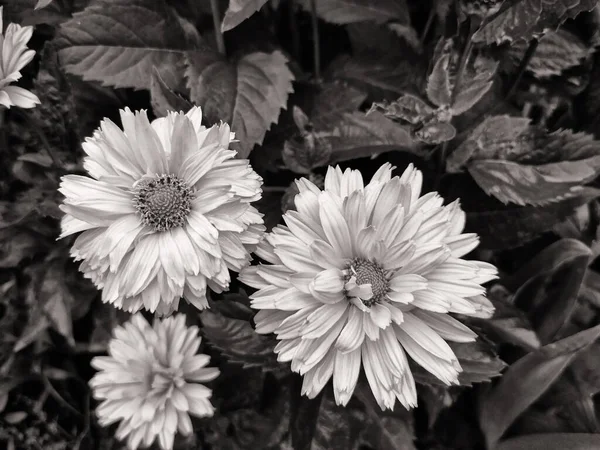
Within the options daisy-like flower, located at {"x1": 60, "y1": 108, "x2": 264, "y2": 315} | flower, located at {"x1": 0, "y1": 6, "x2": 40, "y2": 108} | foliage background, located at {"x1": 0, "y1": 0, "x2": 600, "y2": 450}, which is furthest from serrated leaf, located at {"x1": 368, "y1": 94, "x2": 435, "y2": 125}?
flower, located at {"x1": 0, "y1": 6, "x2": 40, "y2": 108}

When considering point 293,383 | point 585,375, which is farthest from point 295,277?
point 585,375

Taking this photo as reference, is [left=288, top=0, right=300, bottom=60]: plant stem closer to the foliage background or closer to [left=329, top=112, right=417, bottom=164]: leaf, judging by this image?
the foliage background

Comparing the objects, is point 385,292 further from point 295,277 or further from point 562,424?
point 562,424

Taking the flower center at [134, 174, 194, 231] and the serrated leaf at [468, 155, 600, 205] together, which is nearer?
the flower center at [134, 174, 194, 231]

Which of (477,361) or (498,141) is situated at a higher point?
(498,141)

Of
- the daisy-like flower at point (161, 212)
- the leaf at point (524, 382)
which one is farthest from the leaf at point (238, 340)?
the leaf at point (524, 382)

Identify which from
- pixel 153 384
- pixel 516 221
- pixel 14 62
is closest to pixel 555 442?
pixel 516 221

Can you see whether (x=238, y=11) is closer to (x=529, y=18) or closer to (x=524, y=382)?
(x=529, y=18)
